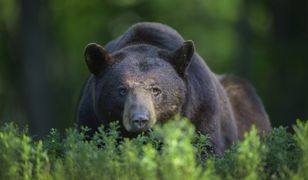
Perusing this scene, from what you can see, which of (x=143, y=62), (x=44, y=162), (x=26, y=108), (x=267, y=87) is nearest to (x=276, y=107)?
(x=267, y=87)

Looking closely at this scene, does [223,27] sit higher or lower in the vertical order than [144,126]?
higher

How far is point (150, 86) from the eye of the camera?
410 inches

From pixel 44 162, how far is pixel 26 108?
21530 millimetres

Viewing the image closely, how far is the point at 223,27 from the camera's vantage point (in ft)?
113

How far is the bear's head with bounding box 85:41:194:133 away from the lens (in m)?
10.3

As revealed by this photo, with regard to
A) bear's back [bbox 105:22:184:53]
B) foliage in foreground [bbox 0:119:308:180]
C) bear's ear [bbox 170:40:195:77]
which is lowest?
foliage in foreground [bbox 0:119:308:180]

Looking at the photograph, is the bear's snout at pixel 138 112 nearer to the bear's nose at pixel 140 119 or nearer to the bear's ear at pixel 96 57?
the bear's nose at pixel 140 119

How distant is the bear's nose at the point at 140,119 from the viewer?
386 inches

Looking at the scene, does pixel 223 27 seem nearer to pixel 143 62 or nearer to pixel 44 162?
pixel 143 62

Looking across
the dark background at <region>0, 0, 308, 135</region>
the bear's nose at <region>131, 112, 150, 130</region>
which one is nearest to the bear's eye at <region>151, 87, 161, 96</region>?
the bear's nose at <region>131, 112, 150, 130</region>

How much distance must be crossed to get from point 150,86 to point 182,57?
0.57 m

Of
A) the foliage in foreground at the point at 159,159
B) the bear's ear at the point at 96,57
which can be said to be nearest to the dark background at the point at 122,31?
the bear's ear at the point at 96,57

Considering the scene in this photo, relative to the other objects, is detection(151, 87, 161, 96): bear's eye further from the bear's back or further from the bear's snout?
the bear's back

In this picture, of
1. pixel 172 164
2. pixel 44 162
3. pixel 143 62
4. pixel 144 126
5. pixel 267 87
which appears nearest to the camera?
pixel 172 164
